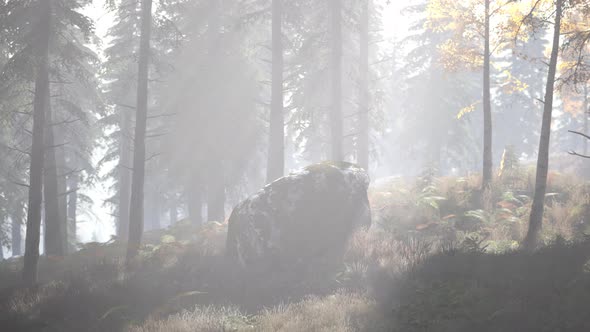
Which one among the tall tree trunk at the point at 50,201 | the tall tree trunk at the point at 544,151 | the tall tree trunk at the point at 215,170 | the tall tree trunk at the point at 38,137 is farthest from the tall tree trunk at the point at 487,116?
the tall tree trunk at the point at 50,201

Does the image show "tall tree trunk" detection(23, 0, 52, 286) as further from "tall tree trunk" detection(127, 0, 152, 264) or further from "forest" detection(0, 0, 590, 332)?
"tall tree trunk" detection(127, 0, 152, 264)

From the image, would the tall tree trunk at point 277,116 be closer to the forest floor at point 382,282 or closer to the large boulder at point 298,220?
the forest floor at point 382,282

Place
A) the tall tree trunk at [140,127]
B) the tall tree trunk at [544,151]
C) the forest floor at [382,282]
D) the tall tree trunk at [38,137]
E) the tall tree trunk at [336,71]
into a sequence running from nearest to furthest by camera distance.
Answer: the forest floor at [382,282] < the tall tree trunk at [544,151] < the tall tree trunk at [38,137] < the tall tree trunk at [140,127] < the tall tree trunk at [336,71]

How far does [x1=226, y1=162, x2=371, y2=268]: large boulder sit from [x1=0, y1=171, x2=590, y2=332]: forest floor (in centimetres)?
50

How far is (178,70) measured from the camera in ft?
65.7

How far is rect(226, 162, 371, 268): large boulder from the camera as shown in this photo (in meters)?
10.7

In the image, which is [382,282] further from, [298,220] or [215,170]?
[215,170]

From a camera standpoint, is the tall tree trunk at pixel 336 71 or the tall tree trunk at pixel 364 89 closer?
the tall tree trunk at pixel 336 71

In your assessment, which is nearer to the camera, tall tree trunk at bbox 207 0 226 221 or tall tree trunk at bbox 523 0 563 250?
tall tree trunk at bbox 523 0 563 250

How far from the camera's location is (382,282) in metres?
8.35

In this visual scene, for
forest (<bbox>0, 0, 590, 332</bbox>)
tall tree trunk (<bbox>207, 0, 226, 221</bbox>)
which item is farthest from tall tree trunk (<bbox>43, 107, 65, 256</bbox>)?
tall tree trunk (<bbox>207, 0, 226, 221</bbox>)

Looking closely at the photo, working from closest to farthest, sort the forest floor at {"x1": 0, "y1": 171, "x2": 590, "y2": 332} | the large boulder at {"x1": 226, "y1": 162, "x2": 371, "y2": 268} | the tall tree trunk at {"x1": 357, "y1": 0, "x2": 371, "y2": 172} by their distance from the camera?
the forest floor at {"x1": 0, "y1": 171, "x2": 590, "y2": 332}, the large boulder at {"x1": 226, "y1": 162, "x2": 371, "y2": 268}, the tall tree trunk at {"x1": 357, "y1": 0, "x2": 371, "y2": 172}

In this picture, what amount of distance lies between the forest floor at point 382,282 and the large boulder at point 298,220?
0.50 metres

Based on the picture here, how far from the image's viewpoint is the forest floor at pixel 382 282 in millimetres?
6309
